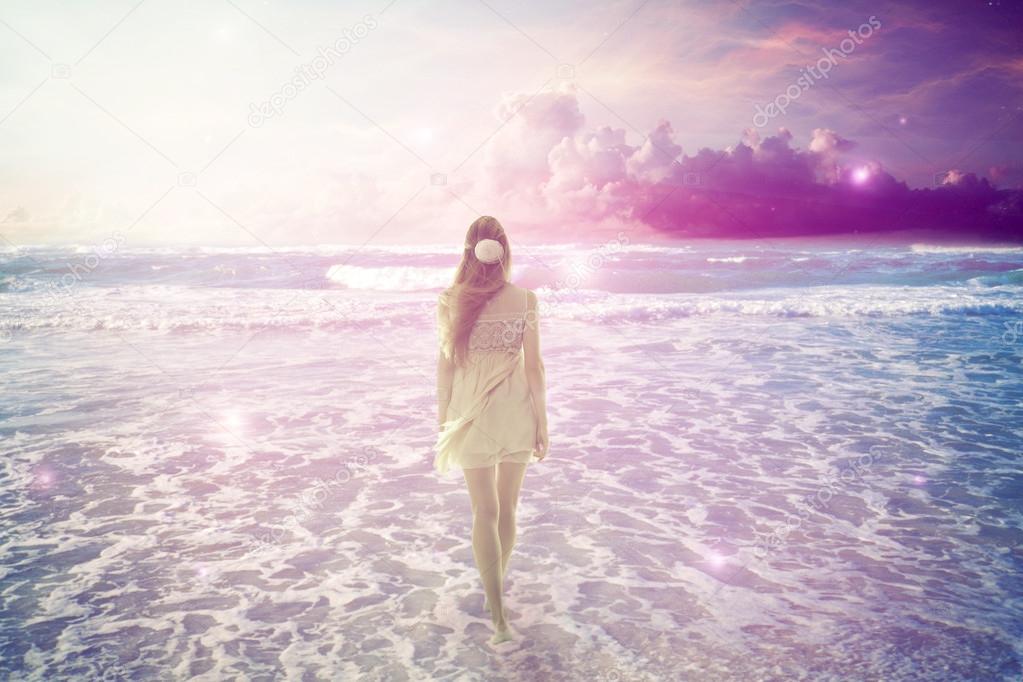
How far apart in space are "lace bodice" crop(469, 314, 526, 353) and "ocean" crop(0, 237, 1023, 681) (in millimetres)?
1536

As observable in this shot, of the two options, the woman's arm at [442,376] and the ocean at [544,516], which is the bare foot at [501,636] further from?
the woman's arm at [442,376]

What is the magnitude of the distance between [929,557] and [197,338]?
13.4m

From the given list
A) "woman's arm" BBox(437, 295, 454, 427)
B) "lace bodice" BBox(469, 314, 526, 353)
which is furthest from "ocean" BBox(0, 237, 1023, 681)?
"lace bodice" BBox(469, 314, 526, 353)

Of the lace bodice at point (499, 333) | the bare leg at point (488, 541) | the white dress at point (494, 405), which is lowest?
the bare leg at point (488, 541)

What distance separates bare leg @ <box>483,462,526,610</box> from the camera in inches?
137

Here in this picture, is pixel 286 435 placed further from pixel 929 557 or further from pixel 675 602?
pixel 929 557

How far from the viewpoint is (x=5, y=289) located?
24.5 metres

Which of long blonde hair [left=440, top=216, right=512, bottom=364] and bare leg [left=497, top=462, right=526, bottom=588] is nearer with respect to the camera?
long blonde hair [left=440, top=216, right=512, bottom=364]

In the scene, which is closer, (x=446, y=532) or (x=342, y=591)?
(x=342, y=591)

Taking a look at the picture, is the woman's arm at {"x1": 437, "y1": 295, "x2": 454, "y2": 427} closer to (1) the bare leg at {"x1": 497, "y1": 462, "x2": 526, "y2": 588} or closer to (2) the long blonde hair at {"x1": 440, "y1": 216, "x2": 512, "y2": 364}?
(2) the long blonde hair at {"x1": 440, "y1": 216, "x2": 512, "y2": 364}

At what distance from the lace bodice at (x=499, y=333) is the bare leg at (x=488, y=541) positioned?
643 mm

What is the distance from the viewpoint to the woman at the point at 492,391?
132 inches

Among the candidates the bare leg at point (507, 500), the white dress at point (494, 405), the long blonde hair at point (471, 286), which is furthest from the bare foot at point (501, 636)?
the long blonde hair at point (471, 286)

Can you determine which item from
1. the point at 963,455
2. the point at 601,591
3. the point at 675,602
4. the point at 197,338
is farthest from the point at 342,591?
the point at 197,338
